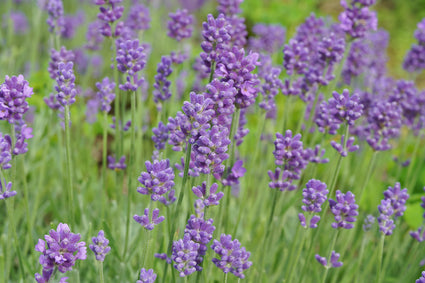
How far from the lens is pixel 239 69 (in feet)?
5.40

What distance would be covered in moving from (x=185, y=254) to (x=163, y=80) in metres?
1.03

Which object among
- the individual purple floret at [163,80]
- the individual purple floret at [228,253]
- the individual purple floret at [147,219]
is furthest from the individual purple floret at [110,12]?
the individual purple floret at [228,253]

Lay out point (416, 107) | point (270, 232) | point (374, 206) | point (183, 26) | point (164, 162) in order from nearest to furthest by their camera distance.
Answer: point (164, 162), point (270, 232), point (183, 26), point (416, 107), point (374, 206)

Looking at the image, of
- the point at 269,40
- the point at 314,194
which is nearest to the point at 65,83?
the point at 314,194

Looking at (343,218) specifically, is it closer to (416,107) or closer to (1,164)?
(1,164)

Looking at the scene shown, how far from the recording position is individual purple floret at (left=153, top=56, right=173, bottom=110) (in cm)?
225

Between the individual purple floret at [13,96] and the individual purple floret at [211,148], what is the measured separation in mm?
586

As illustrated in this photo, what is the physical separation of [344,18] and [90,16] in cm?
501

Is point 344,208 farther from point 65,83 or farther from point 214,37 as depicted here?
point 65,83

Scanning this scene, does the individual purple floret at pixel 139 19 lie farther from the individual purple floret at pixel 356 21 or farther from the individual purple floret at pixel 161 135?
the individual purple floret at pixel 356 21

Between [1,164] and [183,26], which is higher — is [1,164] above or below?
below

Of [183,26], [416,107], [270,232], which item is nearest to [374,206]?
[416,107]

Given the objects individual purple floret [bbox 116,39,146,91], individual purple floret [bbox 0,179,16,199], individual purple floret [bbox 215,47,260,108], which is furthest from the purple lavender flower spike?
individual purple floret [bbox 215,47,260,108]

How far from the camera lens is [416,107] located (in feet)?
9.53
